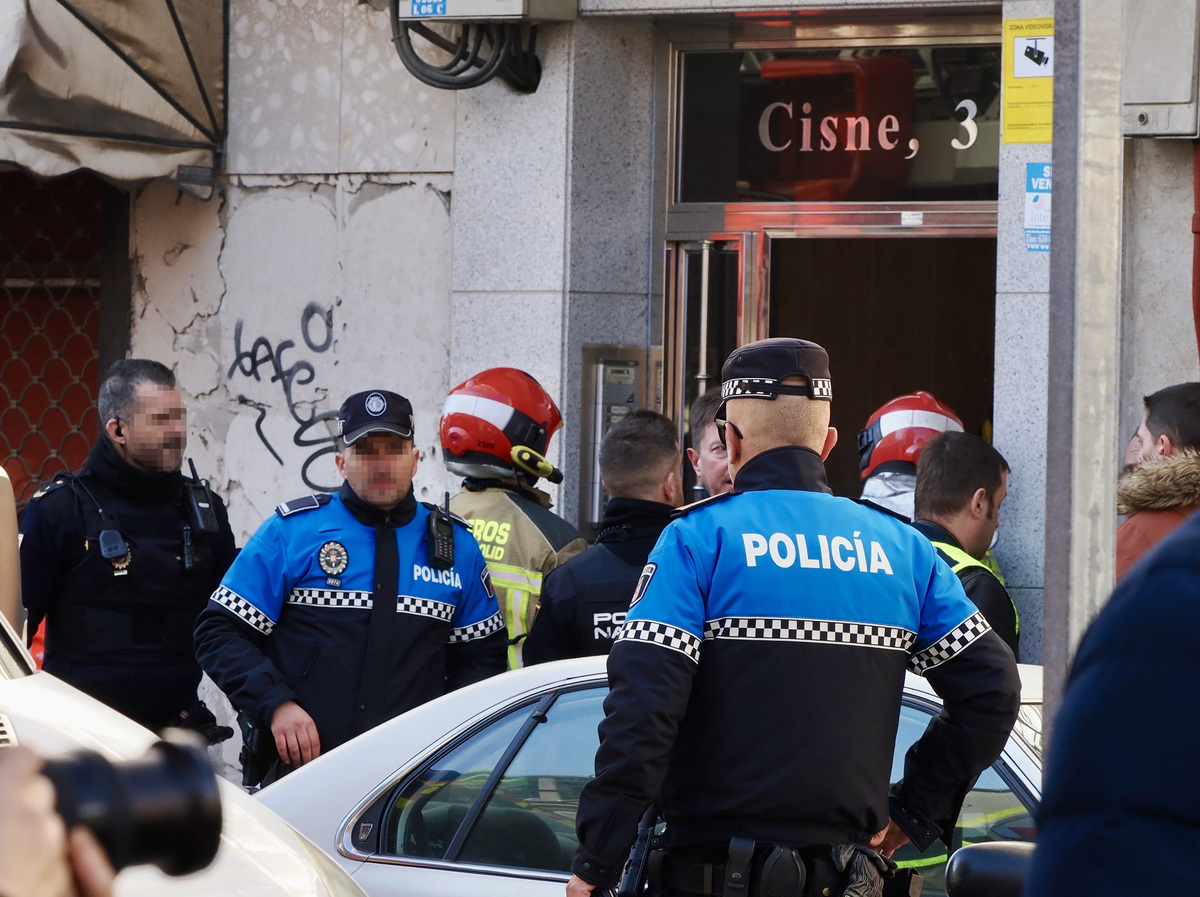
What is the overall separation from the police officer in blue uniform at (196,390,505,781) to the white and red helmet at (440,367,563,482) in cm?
66

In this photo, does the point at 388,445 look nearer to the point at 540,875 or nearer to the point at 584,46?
the point at 540,875

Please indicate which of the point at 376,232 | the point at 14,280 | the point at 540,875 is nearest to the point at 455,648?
the point at 540,875

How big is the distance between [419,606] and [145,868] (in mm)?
2066

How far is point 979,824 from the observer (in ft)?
11.1

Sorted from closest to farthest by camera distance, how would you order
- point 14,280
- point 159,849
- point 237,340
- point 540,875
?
point 159,849
point 540,875
point 237,340
point 14,280

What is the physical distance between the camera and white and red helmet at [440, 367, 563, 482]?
217 inches

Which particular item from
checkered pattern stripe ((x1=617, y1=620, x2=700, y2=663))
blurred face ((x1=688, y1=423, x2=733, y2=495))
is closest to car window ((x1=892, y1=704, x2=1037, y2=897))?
checkered pattern stripe ((x1=617, y1=620, x2=700, y2=663))

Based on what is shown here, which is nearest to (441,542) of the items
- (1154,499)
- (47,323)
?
(1154,499)

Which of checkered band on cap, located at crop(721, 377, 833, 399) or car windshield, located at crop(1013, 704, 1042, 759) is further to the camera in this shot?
car windshield, located at crop(1013, 704, 1042, 759)

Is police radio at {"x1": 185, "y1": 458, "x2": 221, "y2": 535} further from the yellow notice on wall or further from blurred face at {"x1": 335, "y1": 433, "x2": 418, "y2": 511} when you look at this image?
the yellow notice on wall

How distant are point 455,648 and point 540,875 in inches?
57.5

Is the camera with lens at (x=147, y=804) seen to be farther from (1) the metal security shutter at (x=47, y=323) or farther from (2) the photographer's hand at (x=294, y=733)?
(1) the metal security shutter at (x=47, y=323)

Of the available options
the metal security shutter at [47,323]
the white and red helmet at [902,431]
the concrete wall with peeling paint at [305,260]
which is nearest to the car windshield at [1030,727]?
the white and red helmet at [902,431]

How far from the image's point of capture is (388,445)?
4.84m
